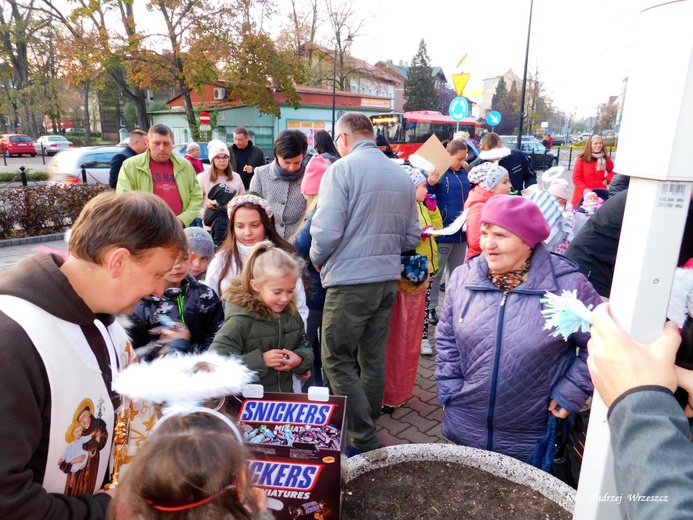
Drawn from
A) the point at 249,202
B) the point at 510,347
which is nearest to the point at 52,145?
the point at 249,202

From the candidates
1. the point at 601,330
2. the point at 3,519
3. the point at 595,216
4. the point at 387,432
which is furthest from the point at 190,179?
the point at 601,330

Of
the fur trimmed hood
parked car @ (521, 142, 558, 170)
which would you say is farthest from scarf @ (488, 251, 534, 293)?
parked car @ (521, 142, 558, 170)

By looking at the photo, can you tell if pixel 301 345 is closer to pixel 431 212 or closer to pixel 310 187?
pixel 310 187

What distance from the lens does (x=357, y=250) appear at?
3.07 metres

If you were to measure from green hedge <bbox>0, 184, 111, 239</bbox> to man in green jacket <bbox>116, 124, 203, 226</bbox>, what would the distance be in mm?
6478

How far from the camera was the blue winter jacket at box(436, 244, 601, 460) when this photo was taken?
2102mm

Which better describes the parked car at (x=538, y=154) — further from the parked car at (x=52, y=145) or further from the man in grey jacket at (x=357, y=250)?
the parked car at (x=52, y=145)

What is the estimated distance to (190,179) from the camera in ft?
16.1

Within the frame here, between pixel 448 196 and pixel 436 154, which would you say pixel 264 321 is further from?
pixel 448 196

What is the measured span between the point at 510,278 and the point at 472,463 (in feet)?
2.73

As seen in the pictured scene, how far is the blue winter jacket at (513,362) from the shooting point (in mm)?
2102

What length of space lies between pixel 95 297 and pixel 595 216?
10.1 ft

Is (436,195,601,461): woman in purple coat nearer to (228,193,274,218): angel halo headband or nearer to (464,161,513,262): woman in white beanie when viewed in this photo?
(228,193,274,218): angel halo headband

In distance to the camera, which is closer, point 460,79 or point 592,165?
point 592,165
